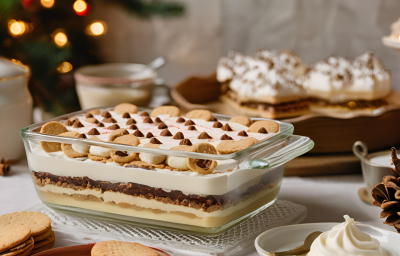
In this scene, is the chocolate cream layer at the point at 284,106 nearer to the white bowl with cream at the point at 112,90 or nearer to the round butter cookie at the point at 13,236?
the white bowl with cream at the point at 112,90

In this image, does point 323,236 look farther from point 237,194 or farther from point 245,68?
point 245,68

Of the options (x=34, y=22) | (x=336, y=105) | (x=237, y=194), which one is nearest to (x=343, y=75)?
(x=336, y=105)

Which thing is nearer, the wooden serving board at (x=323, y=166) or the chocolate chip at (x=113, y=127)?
the chocolate chip at (x=113, y=127)

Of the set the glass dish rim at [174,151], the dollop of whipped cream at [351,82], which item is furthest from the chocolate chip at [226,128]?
the dollop of whipped cream at [351,82]

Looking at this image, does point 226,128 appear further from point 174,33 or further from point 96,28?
point 174,33

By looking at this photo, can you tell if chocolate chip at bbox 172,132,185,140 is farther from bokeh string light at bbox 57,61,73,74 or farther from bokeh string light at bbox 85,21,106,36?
bokeh string light at bbox 85,21,106,36
